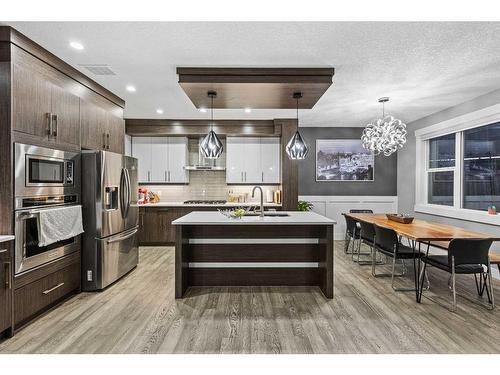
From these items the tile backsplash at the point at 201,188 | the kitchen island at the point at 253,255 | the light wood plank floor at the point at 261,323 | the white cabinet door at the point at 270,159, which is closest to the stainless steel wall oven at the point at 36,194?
the light wood plank floor at the point at 261,323

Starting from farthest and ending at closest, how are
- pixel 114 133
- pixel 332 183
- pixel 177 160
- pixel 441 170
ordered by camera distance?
pixel 332 183, pixel 177 160, pixel 441 170, pixel 114 133

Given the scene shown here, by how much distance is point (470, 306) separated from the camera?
3293mm

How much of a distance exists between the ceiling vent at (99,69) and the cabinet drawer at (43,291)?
2283 mm

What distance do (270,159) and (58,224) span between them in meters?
4.38

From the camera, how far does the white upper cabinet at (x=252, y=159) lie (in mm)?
6648

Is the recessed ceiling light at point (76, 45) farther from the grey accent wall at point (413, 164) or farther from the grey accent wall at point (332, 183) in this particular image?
the grey accent wall at point (413, 164)

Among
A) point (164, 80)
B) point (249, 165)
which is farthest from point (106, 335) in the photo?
point (249, 165)

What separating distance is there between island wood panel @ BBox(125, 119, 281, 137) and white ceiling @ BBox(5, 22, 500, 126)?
6.06ft

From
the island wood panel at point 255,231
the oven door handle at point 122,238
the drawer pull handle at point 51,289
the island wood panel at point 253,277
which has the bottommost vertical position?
the island wood panel at point 253,277

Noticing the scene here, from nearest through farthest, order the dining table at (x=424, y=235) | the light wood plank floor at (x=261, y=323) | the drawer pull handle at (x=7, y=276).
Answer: the light wood plank floor at (x=261, y=323) < the drawer pull handle at (x=7, y=276) < the dining table at (x=424, y=235)

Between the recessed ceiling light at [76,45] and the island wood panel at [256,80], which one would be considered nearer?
the recessed ceiling light at [76,45]

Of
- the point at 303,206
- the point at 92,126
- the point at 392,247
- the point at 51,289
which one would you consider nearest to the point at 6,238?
the point at 51,289

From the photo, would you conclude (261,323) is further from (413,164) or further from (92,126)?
(413,164)

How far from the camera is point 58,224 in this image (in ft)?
10.3
